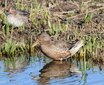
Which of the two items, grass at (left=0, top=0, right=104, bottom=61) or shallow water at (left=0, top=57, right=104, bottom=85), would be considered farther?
grass at (left=0, top=0, right=104, bottom=61)

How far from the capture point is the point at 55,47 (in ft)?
36.1

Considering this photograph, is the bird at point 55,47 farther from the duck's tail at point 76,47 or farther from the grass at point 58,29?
the grass at point 58,29

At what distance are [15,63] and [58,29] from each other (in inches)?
61.1

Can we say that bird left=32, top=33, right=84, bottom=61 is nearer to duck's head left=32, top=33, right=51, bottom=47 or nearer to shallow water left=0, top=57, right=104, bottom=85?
duck's head left=32, top=33, right=51, bottom=47

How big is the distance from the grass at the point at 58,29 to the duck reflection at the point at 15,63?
222 mm

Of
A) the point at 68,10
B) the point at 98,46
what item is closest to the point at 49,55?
the point at 98,46

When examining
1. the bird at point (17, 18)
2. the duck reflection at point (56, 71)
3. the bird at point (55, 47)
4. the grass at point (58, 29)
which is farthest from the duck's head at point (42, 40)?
the bird at point (17, 18)

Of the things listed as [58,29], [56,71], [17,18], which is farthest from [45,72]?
[17,18]

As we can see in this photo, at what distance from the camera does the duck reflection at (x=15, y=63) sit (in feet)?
34.2

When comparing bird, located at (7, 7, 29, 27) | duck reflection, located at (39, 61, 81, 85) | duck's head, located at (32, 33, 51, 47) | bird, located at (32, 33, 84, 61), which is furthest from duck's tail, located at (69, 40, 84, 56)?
bird, located at (7, 7, 29, 27)

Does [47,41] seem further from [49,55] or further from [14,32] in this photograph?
[14,32]

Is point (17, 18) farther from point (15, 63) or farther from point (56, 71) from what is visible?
point (56, 71)

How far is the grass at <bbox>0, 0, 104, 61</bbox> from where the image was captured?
1108 cm

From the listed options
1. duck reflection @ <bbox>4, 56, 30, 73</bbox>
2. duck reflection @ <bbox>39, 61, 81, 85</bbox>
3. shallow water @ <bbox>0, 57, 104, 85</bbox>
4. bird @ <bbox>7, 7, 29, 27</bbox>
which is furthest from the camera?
bird @ <bbox>7, 7, 29, 27</bbox>
